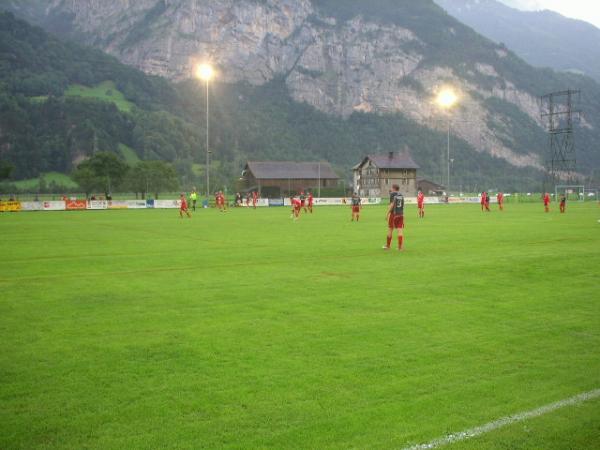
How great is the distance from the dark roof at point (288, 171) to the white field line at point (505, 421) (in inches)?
4154

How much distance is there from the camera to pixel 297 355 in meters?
6.94

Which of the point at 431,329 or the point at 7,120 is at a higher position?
the point at 7,120

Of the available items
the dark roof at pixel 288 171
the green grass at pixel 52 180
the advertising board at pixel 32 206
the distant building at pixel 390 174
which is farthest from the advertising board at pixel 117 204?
the green grass at pixel 52 180

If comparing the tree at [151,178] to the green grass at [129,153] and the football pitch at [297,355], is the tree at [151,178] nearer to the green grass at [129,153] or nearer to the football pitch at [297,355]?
the green grass at [129,153]

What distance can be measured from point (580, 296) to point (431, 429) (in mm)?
7153

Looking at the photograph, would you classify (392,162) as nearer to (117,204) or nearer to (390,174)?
(390,174)

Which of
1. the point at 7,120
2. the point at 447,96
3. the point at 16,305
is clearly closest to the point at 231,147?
the point at 7,120

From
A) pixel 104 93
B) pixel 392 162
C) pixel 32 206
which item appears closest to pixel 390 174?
pixel 392 162

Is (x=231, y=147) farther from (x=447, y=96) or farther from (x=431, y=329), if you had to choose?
(x=431, y=329)

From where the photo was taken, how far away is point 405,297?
416 inches

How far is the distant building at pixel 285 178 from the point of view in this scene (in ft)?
359

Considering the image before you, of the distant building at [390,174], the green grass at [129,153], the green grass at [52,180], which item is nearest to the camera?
the distant building at [390,174]

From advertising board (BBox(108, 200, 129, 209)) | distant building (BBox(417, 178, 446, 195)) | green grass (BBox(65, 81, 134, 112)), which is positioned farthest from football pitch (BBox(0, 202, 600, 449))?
green grass (BBox(65, 81, 134, 112))

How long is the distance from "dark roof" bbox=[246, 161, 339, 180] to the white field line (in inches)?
4154
